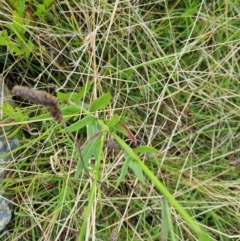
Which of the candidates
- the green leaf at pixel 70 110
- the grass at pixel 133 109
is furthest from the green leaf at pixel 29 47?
the green leaf at pixel 70 110

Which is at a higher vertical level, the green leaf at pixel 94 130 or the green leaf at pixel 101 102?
the green leaf at pixel 101 102

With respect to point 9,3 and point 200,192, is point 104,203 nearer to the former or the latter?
point 200,192

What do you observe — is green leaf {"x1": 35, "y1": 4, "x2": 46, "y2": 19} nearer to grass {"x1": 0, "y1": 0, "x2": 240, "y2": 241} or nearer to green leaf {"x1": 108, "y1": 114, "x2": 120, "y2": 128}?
grass {"x1": 0, "y1": 0, "x2": 240, "y2": 241}

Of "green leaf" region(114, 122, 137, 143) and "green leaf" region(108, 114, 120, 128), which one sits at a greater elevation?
"green leaf" region(108, 114, 120, 128)

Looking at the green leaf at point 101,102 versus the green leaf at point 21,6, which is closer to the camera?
the green leaf at point 101,102

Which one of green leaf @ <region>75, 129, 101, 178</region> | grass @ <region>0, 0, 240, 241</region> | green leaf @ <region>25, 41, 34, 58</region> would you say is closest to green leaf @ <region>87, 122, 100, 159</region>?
green leaf @ <region>75, 129, 101, 178</region>

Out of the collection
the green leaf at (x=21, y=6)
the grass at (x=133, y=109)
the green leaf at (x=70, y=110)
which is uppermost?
the green leaf at (x=21, y=6)

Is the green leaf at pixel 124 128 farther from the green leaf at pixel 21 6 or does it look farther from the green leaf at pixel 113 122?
the green leaf at pixel 21 6

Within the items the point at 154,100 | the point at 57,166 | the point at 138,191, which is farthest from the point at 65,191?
the point at 154,100
